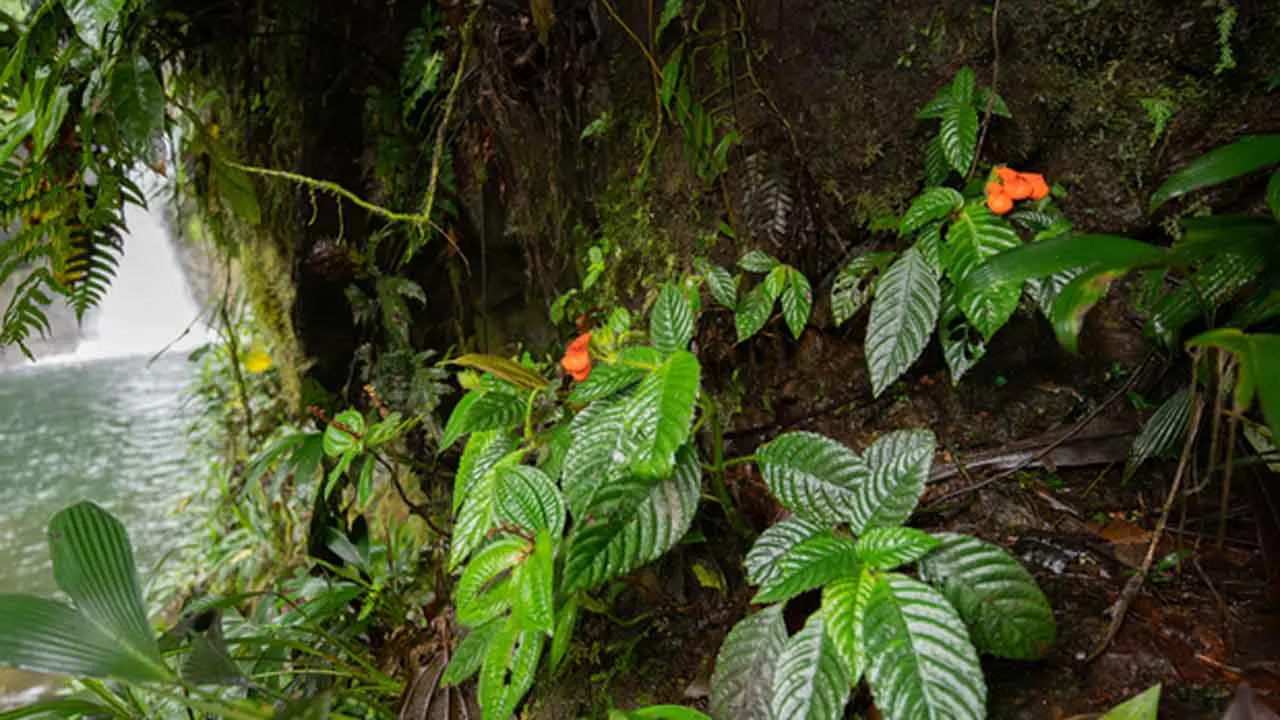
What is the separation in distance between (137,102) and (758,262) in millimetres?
1307

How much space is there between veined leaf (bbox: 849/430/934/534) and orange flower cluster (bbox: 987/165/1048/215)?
409 mm

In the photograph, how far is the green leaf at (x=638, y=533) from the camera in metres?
0.82

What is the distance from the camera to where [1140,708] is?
24.6 inches

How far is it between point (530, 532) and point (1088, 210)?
1.01m

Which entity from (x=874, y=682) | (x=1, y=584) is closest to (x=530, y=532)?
(x=874, y=682)

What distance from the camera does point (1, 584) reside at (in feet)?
8.93

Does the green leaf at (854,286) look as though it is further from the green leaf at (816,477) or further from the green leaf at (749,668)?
the green leaf at (749,668)

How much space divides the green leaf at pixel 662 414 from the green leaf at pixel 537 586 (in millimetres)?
169

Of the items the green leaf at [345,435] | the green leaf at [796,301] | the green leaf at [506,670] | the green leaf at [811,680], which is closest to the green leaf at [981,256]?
the green leaf at [796,301]

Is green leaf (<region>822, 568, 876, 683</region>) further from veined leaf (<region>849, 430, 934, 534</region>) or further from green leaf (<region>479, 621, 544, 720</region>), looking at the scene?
green leaf (<region>479, 621, 544, 720</region>)

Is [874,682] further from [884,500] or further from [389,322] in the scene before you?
[389,322]

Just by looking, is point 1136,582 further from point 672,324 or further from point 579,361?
point 579,361

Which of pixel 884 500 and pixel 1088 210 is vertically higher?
pixel 1088 210

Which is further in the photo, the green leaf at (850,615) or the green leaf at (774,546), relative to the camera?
the green leaf at (774,546)
